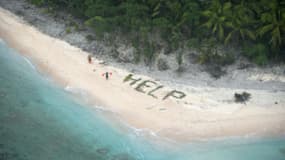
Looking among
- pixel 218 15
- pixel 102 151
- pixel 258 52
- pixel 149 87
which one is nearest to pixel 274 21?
pixel 258 52

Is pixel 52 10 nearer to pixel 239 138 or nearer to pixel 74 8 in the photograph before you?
pixel 74 8

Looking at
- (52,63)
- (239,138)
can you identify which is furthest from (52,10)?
(239,138)

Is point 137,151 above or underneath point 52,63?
underneath

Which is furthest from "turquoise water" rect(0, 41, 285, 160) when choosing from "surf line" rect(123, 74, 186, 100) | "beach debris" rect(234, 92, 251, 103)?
"surf line" rect(123, 74, 186, 100)

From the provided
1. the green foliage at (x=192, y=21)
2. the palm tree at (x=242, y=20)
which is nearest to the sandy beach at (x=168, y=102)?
the green foliage at (x=192, y=21)

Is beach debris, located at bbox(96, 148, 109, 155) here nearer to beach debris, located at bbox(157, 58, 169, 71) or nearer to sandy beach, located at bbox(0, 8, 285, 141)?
sandy beach, located at bbox(0, 8, 285, 141)

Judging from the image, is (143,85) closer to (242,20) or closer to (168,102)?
(168,102)
